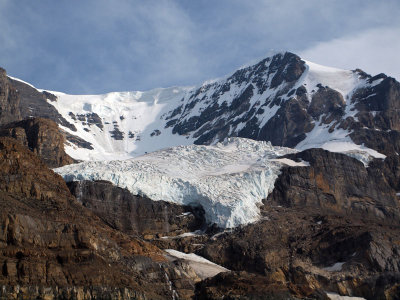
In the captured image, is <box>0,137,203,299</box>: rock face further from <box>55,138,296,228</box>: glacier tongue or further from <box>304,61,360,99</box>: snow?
<box>304,61,360,99</box>: snow

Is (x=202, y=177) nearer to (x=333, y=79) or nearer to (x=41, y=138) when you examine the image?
(x=41, y=138)

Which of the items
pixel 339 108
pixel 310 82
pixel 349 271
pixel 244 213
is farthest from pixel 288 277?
pixel 310 82

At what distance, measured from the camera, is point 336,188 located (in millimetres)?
127375

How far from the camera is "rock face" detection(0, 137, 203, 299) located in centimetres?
6794

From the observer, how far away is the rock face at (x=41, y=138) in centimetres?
13025

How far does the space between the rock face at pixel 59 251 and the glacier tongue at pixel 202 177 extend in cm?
1625

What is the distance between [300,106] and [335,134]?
891 inches

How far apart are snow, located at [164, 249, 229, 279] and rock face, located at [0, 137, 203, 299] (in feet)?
11.6

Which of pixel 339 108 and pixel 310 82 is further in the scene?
pixel 310 82

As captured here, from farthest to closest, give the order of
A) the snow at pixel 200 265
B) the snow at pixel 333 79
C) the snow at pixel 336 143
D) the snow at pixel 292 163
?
the snow at pixel 333 79
the snow at pixel 336 143
the snow at pixel 292 163
the snow at pixel 200 265

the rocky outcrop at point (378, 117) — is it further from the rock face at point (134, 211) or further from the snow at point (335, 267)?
the rock face at point (134, 211)

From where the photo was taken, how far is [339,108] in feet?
553

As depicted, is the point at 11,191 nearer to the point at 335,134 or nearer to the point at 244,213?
the point at 244,213

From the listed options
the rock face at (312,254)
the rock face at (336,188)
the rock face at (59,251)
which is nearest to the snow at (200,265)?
the rock face at (312,254)
